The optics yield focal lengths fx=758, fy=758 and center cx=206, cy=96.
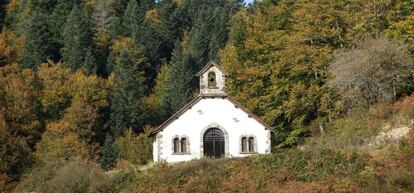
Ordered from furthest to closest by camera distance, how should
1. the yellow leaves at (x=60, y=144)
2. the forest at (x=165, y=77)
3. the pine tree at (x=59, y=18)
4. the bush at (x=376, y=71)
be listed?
the pine tree at (x=59, y=18)
the yellow leaves at (x=60, y=144)
the forest at (x=165, y=77)
the bush at (x=376, y=71)

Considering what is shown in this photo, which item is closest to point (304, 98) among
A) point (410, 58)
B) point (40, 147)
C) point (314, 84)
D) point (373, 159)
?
point (314, 84)

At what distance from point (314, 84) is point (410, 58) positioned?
6.13 m

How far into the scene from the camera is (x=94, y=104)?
7331 cm

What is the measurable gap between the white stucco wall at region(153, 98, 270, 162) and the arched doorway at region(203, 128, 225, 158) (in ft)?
0.97

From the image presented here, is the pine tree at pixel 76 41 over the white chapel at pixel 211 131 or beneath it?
over

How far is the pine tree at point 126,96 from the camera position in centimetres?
7419

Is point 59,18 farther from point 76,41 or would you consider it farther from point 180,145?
point 180,145

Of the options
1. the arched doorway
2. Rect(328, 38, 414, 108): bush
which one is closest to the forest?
Rect(328, 38, 414, 108): bush

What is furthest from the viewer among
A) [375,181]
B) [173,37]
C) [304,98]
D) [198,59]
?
[173,37]

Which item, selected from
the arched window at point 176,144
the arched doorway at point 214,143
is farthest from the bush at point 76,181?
the arched doorway at point 214,143

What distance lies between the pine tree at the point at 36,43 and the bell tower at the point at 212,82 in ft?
147

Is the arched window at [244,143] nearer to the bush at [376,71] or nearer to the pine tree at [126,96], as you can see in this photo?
the bush at [376,71]

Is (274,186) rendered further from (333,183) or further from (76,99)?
(76,99)

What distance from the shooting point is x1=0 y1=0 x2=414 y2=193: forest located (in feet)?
132
